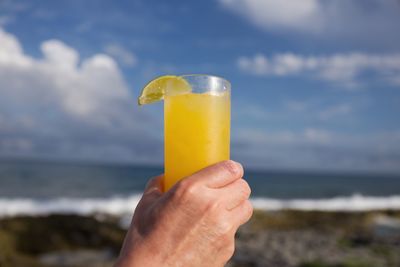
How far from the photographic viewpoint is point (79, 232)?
10922 millimetres

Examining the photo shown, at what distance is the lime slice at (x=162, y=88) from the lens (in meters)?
2.27

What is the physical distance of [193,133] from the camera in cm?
222

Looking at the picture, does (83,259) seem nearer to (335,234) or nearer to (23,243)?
(23,243)

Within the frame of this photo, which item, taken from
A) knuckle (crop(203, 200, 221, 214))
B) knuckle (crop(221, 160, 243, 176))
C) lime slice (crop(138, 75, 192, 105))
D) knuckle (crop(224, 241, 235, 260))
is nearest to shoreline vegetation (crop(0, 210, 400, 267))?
lime slice (crop(138, 75, 192, 105))

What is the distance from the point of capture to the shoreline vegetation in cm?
889

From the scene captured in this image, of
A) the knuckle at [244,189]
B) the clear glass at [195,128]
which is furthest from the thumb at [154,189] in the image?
the knuckle at [244,189]

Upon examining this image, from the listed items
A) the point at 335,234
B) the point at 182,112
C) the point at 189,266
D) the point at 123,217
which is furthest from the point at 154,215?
the point at 123,217

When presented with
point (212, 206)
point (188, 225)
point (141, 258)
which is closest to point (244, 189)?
point (212, 206)

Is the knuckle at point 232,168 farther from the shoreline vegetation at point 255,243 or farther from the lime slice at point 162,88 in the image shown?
the shoreline vegetation at point 255,243

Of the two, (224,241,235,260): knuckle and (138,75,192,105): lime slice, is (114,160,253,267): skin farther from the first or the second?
(138,75,192,105): lime slice

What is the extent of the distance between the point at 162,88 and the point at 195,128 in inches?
12.2

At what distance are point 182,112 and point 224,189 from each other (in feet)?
1.72

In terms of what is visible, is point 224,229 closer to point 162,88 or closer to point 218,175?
point 218,175

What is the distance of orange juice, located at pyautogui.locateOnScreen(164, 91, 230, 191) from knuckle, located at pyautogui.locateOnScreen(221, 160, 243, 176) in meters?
0.23
